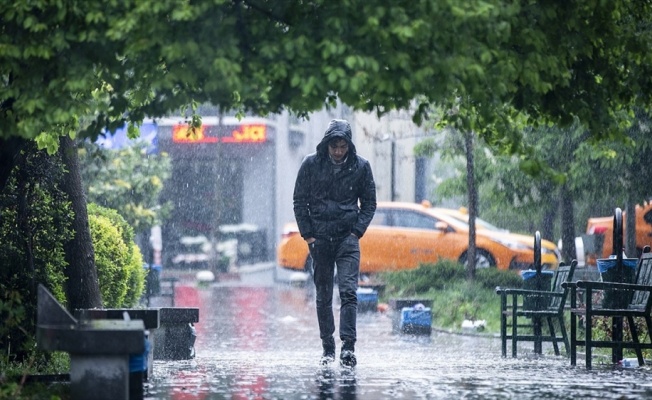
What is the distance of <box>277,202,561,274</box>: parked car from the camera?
2997 cm

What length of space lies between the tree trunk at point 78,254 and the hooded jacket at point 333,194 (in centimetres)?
208

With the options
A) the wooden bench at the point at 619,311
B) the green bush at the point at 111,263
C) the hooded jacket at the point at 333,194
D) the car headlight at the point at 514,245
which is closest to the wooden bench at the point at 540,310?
the wooden bench at the point at 619,311

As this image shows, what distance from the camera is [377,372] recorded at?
38.4 ft

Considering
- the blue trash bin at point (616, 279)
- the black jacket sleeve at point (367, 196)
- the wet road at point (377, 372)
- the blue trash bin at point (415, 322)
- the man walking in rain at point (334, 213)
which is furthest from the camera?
the blue trash bin at point (415, 322)

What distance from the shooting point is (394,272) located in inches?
1094

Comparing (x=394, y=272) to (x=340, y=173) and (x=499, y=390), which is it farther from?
(x=499, y=390)

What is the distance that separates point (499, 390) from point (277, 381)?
1.74m

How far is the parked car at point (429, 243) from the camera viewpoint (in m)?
30.0

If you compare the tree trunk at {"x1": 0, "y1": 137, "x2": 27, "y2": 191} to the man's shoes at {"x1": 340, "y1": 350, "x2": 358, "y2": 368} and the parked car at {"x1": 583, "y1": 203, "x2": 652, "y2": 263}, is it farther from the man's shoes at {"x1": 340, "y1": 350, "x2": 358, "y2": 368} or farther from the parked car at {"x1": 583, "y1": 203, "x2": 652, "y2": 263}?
the parked car at {"x1": 583, "y1": 203, "x2": 652, "y2": 263}

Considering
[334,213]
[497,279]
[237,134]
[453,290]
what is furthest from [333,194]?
[237,134]

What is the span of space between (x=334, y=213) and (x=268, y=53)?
14.2ft

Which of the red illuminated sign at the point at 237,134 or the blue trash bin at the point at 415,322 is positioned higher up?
the red illuminated sign at the point at 237,134

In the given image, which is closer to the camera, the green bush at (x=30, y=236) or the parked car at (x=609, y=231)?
the green bush at (x=30, y=236)

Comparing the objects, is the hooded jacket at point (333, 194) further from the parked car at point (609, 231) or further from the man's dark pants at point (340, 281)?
the parked car at point (609, 231)
